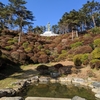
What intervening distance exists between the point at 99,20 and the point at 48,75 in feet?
120

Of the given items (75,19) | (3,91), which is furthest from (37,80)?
(75,19)

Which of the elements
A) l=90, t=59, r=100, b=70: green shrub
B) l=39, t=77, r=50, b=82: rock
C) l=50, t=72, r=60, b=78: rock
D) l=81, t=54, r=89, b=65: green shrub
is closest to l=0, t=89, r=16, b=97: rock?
l=39, t=77, r=50, b=82: rock

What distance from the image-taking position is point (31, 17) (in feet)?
104

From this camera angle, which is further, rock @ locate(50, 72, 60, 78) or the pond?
rock @ locate(50, 72, 60, 78)

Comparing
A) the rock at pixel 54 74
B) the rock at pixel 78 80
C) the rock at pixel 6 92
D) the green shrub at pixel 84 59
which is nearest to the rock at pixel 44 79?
the rock at pixel 54 74

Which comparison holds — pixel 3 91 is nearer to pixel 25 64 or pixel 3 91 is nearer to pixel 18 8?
pixel 25 64

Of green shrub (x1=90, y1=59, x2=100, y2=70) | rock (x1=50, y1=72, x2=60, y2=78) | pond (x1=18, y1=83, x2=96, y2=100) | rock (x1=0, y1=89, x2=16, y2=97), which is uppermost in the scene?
green shrub (x1=90, y1=59, x2=100, y2=70)

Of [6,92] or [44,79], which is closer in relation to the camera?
[6,92]

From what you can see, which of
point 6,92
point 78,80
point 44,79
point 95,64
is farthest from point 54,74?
point 6,92

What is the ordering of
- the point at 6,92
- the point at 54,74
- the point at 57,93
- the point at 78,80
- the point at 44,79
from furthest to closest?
the point at 54,74 < the point at 44,79 < the point at 78,80 < the point at 57,93 < the point at 6,92

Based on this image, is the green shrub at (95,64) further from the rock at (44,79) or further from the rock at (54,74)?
the rock at (44,79)

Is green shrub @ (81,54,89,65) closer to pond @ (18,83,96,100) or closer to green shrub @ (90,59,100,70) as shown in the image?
green shrub @ (90,59,100,70)

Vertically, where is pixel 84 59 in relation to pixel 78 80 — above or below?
above

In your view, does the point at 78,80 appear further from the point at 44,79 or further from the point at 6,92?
the point at 6,92
